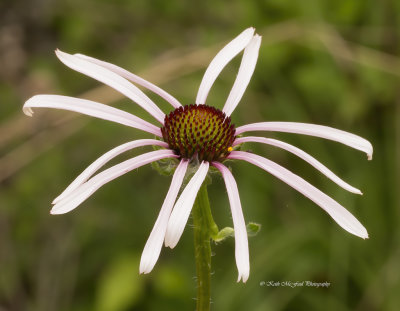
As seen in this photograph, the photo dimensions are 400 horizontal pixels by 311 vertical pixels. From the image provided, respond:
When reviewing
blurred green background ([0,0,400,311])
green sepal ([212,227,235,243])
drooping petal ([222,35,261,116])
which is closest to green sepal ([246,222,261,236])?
green sepal ([212,227,235,243])

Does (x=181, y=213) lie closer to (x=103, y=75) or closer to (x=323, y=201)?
(x=323, y=201)

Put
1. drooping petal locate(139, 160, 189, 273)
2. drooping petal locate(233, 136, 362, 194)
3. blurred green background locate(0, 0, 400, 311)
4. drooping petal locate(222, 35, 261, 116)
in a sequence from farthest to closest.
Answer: blurred green background locate(0, 0, 400, 311), drooping petal locate(222, 35, 261, 116), drooping petal locate(233, 136, 362, 194), drooping petal locate(139, 160, 189, 273)

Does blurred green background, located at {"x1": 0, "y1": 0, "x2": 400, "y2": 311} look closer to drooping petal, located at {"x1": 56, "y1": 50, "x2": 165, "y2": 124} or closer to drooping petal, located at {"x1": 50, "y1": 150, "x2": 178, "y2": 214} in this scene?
drooping petal, located at {"x1": 56, "y1": 50, "x2": 165, "y2": 124}

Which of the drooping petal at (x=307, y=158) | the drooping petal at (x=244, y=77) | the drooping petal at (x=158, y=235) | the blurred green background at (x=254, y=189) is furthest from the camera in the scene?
the blurred green background at (x=254, y=189)

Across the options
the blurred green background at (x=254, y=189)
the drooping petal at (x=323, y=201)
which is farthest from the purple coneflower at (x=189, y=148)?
the blurred green background at (x=254, y=189)

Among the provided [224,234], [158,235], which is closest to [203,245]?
[224,234]

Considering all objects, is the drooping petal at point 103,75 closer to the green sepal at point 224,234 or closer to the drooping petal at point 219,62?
the drooping petal at point 219,62
